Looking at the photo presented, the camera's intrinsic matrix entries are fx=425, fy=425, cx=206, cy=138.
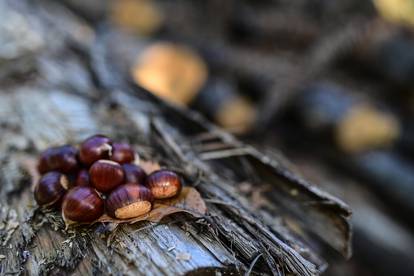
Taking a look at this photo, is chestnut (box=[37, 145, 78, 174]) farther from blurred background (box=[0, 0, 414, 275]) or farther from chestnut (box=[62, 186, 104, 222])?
blurred background (box=[0, 0, 414, 275])

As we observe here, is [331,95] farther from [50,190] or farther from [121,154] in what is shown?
[50,190]

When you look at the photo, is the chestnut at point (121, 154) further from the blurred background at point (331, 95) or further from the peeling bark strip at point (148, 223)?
the blurred background at point (331, 95)

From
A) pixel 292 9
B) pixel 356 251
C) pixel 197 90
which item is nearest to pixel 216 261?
pixel 356 251

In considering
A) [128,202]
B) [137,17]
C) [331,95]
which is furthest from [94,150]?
[137,17]

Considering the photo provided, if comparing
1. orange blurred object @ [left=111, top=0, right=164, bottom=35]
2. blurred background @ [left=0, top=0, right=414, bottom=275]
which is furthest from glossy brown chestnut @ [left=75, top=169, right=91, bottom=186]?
orange blurred object @ [left=111, top=0, right=164, bottom=35]

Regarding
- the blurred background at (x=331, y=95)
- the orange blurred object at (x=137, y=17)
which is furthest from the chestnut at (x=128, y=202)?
the orange blurred object at (x=137, y=17)

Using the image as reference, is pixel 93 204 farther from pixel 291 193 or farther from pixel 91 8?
pixel 91 8
